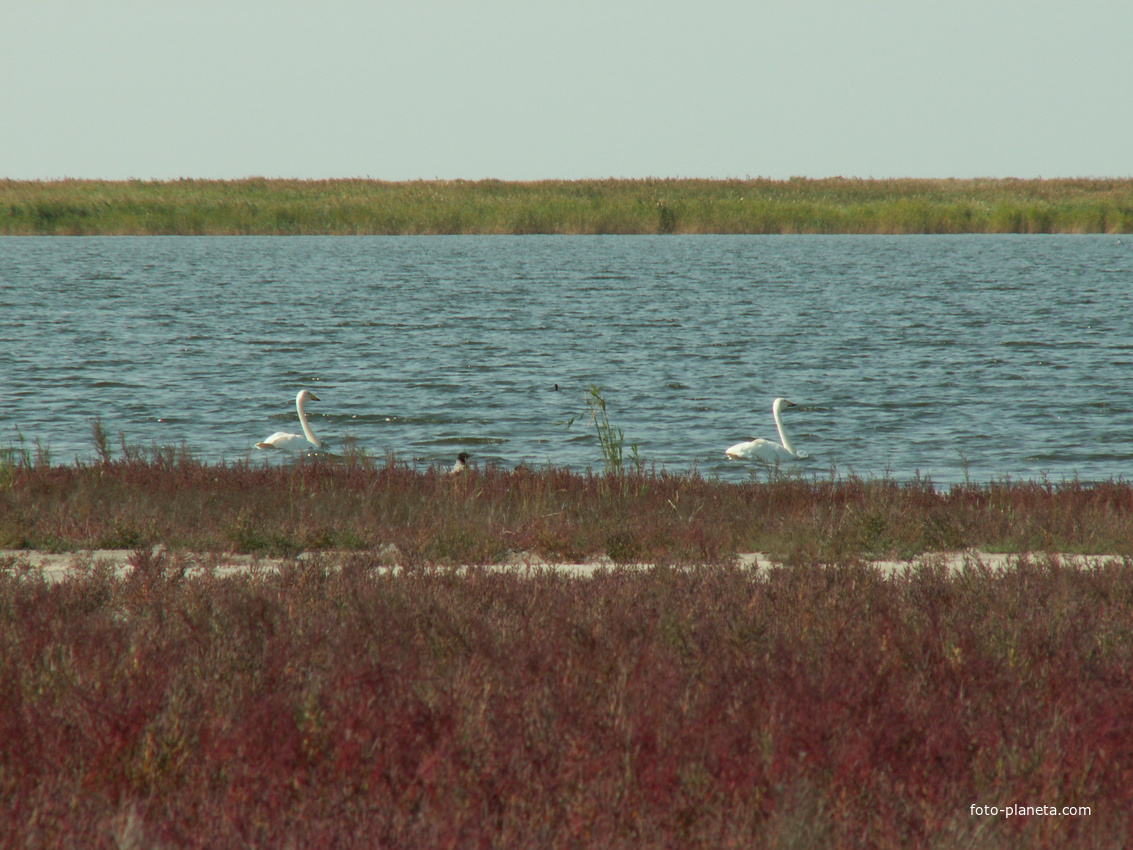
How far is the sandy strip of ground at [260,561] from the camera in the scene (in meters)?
6.53

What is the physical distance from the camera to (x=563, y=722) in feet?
11.8

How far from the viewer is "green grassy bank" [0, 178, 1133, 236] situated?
63562mm

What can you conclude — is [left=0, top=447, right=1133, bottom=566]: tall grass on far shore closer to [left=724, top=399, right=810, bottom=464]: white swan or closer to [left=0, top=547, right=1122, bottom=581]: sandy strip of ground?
[left=0, top=547, right=1122, bottom=581]: sandy strip of ground

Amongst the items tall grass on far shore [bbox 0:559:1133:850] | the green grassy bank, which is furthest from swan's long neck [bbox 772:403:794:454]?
the green grassy bank

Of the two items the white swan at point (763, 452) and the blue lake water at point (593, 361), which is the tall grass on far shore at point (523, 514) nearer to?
the blue lake water at point (593, 361)

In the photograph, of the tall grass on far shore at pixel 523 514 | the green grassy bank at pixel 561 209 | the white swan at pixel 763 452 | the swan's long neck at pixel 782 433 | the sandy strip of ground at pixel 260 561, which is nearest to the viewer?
the sandy strip of ground at pixel 260 561

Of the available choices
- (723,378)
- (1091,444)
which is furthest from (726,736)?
(723,378)

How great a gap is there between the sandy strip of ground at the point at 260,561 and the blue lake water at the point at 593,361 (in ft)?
10.4

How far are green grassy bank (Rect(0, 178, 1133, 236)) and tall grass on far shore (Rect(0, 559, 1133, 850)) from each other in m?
58.8

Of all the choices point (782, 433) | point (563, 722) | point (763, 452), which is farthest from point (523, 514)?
point (782, 433)

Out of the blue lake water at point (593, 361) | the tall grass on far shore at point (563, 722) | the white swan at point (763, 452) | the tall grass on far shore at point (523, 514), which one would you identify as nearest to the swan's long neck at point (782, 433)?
the white swan at point (763, 452)

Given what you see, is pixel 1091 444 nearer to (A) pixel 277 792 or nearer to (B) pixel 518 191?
(A) pixel 277 792

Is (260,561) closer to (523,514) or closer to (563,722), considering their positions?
(523,514)

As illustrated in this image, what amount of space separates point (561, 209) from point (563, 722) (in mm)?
61965
